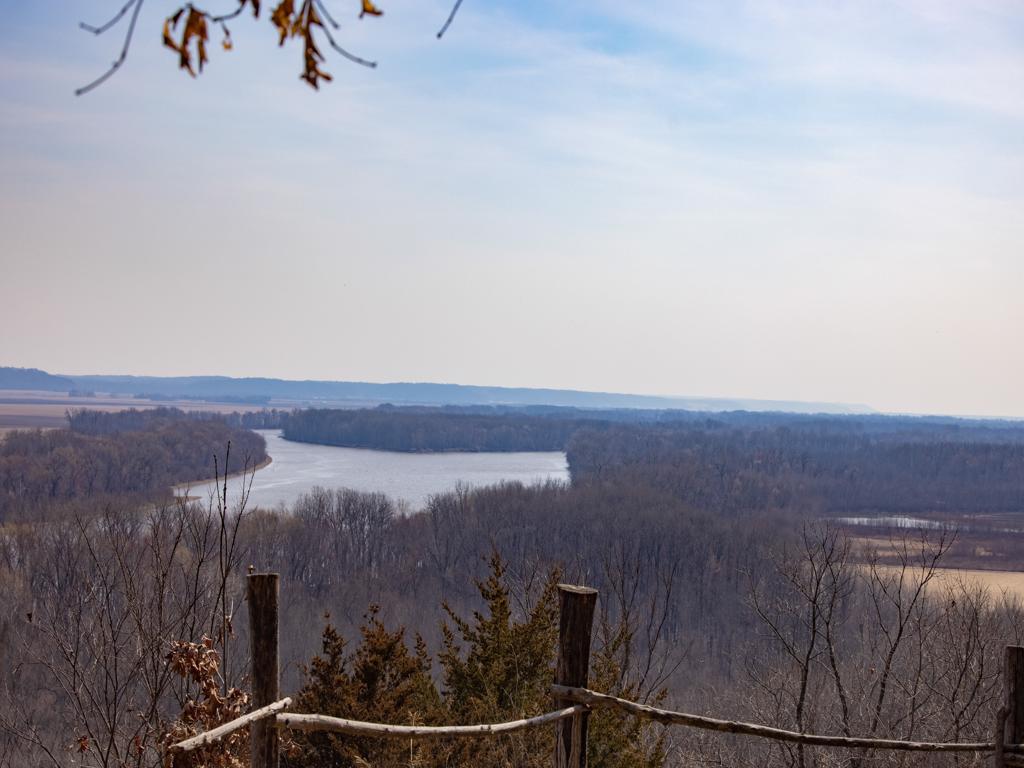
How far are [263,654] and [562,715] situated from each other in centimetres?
131

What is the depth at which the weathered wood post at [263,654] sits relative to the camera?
11.1 feet

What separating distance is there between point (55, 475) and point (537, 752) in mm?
64316

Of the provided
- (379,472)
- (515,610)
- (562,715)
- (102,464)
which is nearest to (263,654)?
(562,715)

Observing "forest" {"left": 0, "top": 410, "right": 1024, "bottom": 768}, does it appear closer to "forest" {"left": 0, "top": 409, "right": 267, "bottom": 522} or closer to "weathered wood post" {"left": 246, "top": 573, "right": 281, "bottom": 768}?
"forest" {"left": 0, "top": 409, "right": 267, "bottom": 522}

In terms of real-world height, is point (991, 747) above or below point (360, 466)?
above

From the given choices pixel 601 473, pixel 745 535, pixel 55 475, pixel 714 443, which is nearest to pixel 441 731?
pixel 745 535

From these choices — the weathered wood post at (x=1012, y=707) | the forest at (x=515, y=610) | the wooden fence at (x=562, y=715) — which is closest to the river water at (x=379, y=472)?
the forest at (x=515, y=610)

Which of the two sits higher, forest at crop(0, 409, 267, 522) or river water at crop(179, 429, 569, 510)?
forest at crop(0, 409, 267, 522)

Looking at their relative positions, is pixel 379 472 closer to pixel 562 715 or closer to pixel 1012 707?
pixel 1012 707

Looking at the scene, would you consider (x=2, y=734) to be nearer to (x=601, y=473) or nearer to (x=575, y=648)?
(x=575, y=648)

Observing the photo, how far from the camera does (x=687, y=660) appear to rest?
3628 cm

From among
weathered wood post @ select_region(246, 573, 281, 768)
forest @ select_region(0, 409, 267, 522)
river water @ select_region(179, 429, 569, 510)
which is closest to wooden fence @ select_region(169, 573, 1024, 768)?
weathered wood post @ select_region(246, 573, 281, 768)

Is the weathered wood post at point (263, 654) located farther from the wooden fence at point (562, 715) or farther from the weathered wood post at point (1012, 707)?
the weathered wood post at point (1012, 707)

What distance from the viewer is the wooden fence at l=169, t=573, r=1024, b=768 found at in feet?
11.2
